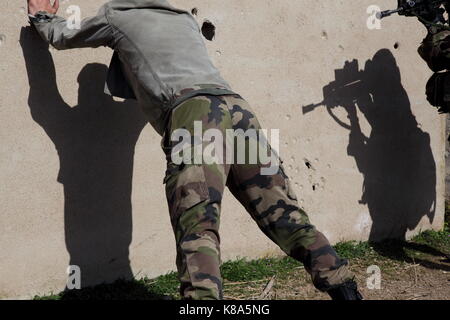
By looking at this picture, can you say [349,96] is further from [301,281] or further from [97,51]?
[97,51]

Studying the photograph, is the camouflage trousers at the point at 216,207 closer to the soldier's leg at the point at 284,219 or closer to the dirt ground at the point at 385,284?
the soldier's leg at the point at 284,219

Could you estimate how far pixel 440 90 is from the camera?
167 inches

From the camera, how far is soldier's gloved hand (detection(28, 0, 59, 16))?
2984 mm

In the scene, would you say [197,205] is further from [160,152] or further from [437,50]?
[437,50]

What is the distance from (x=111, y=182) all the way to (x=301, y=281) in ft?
4.12

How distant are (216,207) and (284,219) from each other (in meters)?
0.35

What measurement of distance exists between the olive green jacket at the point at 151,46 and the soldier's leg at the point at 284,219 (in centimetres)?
19

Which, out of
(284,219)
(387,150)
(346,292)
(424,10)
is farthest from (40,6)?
(387,150)

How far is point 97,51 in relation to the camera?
3295mm

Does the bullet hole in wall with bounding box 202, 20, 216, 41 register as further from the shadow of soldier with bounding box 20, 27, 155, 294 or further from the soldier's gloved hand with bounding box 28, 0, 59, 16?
the soldier's gloved hand with bounding box 28, 0, 59, 16

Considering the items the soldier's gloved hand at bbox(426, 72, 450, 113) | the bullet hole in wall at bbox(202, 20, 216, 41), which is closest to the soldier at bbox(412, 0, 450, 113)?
the soldier's gloved hand at bbox(426, 72, 450, 113)

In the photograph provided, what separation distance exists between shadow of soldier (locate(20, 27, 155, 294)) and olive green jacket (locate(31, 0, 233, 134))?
28 centimetres

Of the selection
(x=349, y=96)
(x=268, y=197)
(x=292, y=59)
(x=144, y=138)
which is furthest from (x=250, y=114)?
(x=349, y=96)

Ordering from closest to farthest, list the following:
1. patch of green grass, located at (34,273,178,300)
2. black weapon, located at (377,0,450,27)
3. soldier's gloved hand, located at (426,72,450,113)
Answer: patch of green grass, located at (34,273,178,300) → black weapon, located at (377,0,450,27) → soldier's gloved hand, located at (426,72,450,113)
